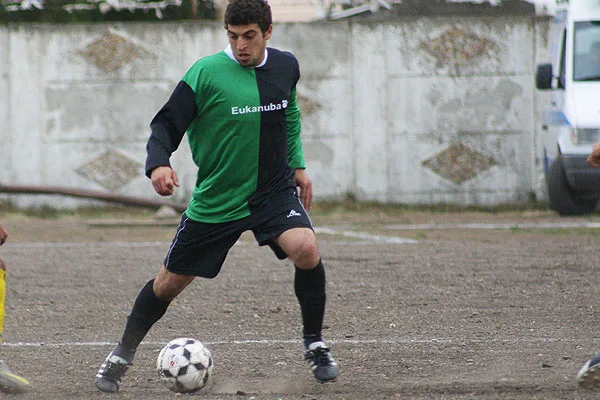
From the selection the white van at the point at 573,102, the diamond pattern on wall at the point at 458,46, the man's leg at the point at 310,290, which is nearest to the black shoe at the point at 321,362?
the man's leg at the point at 310,290

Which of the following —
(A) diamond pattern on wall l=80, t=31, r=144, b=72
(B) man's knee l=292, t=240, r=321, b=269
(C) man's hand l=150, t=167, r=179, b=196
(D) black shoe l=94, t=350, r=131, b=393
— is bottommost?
(D) black shoe l=94, t=350, r=131, b=393

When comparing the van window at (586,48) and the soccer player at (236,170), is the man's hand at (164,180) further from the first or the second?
the van window at (586,48)

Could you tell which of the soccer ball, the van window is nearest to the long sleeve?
the soccer ball

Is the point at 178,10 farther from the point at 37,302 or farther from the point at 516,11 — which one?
the point at 37,302

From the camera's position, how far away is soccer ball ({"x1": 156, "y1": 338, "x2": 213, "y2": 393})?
472cm

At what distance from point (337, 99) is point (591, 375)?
11.5 meters

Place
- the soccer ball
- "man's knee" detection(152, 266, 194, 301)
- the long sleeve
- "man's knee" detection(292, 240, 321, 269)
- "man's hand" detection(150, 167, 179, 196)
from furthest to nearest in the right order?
the long sleeve
"man's knee" detection(152, 266, 194, 301)
"man's knee" detection(292, 240, 321, 269)
the soccer ball
"man's hand" detection(150, 167, 179, 196)

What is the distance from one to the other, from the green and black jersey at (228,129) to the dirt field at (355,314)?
0.87 m

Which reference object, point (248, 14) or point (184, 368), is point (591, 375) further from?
point (248, 14)

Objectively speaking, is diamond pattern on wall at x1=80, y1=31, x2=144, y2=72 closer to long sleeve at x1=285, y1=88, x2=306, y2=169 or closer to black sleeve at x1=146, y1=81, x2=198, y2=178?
long sleeve at x1=285, y1=88, x2=306, y2=169

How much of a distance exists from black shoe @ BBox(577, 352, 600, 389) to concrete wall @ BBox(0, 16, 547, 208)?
11247 millimetres

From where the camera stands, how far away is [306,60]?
1552 centimetres

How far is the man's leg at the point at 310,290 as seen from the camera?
4840 mm

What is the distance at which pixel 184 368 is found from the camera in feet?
15.5
